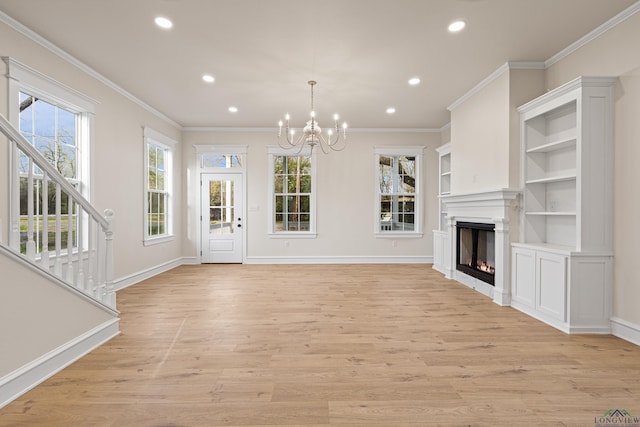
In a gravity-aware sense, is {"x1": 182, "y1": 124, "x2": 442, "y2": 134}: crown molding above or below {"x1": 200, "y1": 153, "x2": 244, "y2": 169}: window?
above

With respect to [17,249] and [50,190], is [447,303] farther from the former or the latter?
[50,190]

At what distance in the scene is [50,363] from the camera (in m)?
2.22

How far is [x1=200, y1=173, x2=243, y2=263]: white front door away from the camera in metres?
7.04

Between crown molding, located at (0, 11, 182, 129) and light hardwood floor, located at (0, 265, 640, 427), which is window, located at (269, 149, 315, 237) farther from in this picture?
light hardwood floor, located at (0, 265, 640, 427)

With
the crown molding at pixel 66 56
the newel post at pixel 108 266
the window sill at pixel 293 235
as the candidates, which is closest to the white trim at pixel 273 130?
the crown molding at pixel 66 56

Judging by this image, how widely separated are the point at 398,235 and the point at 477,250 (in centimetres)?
228

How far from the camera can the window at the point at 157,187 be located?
5.62 m

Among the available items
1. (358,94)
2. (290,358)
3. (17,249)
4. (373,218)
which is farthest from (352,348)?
(373,218)

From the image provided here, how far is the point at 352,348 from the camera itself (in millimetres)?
2703

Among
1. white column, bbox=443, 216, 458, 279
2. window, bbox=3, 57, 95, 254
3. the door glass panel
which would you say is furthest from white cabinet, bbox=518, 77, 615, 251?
the door glass panel

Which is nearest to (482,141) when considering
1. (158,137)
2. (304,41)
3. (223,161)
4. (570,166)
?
(570,166)

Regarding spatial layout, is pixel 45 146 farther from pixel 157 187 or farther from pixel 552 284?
pixel 552 284

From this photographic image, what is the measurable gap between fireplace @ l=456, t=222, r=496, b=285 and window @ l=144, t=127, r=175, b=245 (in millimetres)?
5419

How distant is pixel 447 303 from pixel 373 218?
10.5 ft
